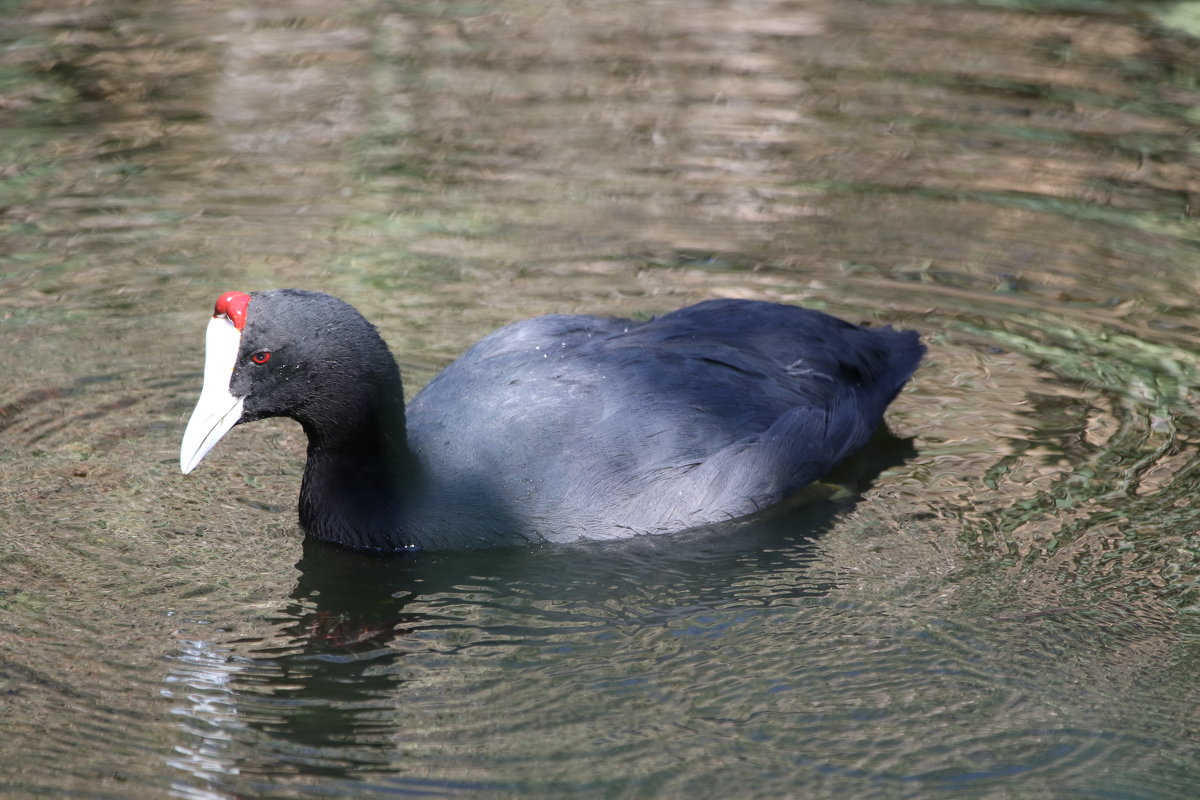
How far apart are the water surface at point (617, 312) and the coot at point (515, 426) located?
13 cm

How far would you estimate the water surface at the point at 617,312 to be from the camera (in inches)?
138

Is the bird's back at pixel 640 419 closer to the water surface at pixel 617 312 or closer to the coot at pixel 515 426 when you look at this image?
the coot at pixel 515 426

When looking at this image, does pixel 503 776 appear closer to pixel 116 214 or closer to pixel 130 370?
pixel 130 370

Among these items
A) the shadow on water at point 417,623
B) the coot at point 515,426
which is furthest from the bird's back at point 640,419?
the shadow on water at point 417,623

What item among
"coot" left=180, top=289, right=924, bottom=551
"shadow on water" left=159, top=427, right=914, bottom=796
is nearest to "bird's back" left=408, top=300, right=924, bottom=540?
"coot" left=180, top=289, right=924, bottom=551

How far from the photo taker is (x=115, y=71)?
8641 mm

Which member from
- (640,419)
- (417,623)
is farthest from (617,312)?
(417,623)

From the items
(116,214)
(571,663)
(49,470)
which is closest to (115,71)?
(116,214)

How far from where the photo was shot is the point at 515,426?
14.6ft

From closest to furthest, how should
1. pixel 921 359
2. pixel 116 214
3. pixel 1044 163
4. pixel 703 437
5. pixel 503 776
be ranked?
1. pixel 503 776
2. pixel 703 437
3. pixel 921 359
4. pixel 116 214
5. pixel 1044 163

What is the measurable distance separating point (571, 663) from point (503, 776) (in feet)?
1.69

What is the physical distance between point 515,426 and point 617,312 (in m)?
1.59

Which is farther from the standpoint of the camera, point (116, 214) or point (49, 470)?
point (116, 214)

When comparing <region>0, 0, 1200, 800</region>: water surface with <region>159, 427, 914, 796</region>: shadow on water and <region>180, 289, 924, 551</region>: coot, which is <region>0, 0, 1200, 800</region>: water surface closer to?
<region>159, 427, 914, 796</region>: shadow on water
